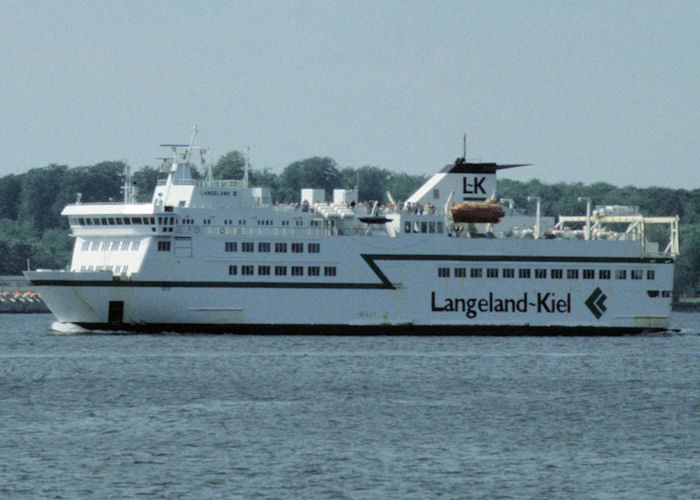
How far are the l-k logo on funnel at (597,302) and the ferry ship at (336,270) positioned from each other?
5 cm

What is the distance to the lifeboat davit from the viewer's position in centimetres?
7556

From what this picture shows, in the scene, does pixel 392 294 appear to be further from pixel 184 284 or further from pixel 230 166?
pixel 230 166

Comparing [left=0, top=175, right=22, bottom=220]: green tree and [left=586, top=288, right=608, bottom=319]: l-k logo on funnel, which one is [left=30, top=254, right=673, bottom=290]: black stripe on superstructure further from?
[left=0, top=175, right=22, bottom=220]: green tree

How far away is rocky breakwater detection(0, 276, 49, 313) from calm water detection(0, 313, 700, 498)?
56.8 m

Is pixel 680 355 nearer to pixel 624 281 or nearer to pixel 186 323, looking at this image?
pixel 624 281

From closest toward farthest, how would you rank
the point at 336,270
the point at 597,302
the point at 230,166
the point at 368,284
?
the point at 336,270
the point at 368,284
the point at 597,302
the point at 230,166

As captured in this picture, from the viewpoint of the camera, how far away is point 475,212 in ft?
248

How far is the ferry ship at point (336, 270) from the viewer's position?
229ft

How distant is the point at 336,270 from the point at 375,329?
3.78 meters

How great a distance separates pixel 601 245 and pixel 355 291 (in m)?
13.0

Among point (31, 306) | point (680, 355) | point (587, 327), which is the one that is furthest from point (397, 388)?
point (31, 306)

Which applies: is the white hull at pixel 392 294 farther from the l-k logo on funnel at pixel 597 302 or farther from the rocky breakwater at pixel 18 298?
the rocky breakwater at pixel 18 298

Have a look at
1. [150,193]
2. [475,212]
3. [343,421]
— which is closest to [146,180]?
[150,193]

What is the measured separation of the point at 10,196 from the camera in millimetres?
181875
